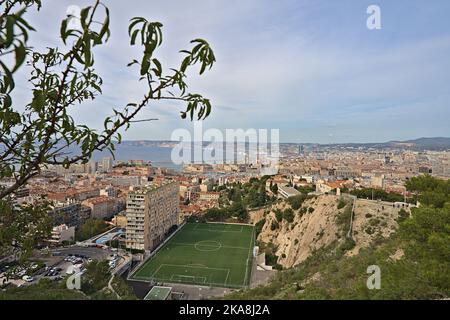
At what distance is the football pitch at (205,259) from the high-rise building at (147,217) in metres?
0.77

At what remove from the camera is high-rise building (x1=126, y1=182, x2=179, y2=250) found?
1430 centimetres

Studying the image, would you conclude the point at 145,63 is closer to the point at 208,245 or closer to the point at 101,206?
the point at 208,245

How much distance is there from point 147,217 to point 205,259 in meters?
3.71

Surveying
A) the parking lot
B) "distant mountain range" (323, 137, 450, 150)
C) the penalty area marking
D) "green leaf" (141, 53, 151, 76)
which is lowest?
the penalty area marking

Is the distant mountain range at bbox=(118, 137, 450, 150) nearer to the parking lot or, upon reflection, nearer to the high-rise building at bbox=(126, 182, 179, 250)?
the high-rise building at bbox=(126, 182, 179, 250)

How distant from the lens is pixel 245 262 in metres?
13.0

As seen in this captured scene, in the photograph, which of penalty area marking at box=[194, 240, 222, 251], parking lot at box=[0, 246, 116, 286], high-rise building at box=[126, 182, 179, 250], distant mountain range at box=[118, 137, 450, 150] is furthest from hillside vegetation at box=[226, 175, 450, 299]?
distant mountain range at box=[118, 137, 450, 150]

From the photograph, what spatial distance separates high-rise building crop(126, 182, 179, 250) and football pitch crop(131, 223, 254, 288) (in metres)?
0.77

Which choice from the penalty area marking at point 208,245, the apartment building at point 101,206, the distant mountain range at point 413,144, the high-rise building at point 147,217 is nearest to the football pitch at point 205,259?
the penalty area marking at point 208,245

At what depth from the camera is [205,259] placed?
13.3 meters

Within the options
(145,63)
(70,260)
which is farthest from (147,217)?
(145,63)
